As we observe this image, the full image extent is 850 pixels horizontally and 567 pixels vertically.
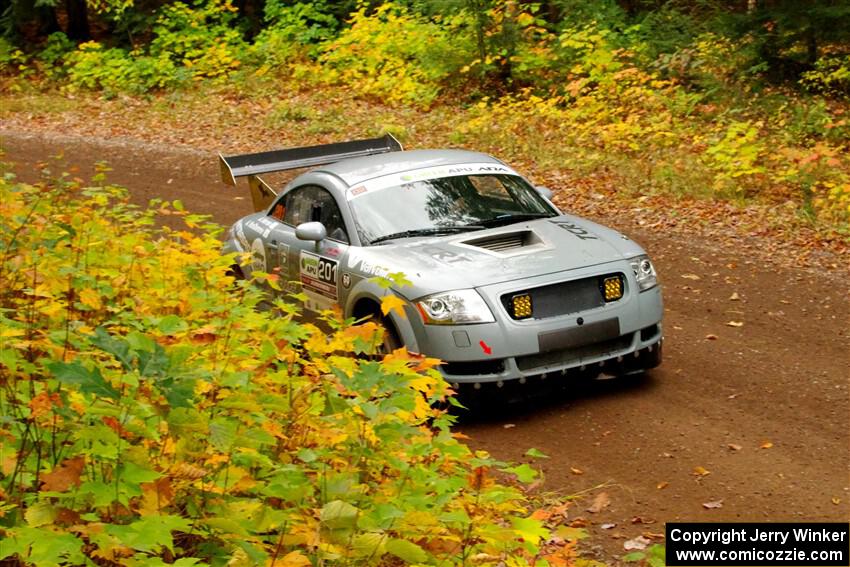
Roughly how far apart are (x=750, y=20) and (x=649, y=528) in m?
11.8

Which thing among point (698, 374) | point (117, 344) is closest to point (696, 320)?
point (698, 374)

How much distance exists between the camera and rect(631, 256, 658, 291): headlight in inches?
302

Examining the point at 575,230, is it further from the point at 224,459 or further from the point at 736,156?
the point at 736,156

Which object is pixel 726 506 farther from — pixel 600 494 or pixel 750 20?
pixel 750 20

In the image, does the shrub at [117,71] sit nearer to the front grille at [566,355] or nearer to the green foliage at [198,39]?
A: the green foliage at [198,39]

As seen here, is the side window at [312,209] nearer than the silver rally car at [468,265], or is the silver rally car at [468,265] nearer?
the silver rally car at [468,265]

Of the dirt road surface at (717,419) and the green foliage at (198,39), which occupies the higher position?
the green foliage at (198,39)

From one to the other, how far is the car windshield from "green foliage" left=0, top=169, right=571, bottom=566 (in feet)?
9.29

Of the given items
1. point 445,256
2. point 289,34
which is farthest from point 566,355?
point 289,34

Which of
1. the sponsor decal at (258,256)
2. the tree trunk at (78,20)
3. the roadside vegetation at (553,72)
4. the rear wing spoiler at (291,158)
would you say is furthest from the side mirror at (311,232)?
the tree trunk at (78,20)

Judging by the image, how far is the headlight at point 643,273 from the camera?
7.68m

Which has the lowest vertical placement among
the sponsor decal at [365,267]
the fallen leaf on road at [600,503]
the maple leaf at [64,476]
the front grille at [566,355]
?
the fallen leaf on road at [600,503]

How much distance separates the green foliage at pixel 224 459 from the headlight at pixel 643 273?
113 inches

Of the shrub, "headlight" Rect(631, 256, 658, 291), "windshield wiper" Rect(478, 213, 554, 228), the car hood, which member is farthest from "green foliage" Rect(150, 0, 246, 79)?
"headlight" Rect(631, 256, 658, 291)
